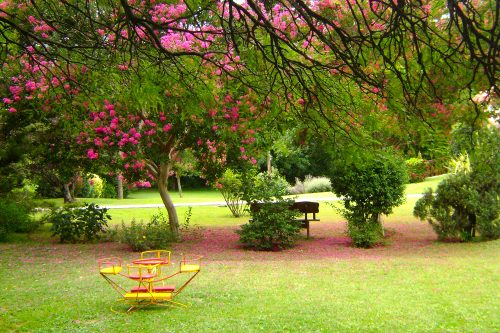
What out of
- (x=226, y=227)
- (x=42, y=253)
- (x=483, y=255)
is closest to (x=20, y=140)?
(x=42, y=253)

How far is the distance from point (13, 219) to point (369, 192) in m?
10.00

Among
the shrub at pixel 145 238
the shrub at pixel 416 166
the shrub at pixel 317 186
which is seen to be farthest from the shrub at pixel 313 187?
the shrub at pixel 145 238

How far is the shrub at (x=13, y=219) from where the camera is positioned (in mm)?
14828

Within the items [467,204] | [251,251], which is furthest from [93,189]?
[467,204]

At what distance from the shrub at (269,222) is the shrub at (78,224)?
406 cm

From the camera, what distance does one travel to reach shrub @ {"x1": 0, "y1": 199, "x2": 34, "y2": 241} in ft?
48.6

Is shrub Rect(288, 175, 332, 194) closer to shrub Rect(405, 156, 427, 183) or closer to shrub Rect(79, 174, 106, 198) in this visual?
shrub Rect(79, 174, 106, 198)

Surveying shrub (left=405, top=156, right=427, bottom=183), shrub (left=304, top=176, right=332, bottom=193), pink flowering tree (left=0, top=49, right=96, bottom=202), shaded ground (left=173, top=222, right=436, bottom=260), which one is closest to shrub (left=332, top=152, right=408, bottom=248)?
shaded ground (left=173, top=222, right=436, bottom=260)

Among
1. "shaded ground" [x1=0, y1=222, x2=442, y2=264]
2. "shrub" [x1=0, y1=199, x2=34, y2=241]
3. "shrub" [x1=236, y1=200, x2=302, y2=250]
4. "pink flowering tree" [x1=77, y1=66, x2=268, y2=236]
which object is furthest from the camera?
"shrub" [x1=0, y1=199, x2=34, y2=241]

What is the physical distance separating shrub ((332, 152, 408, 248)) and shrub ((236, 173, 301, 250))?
143 centimetres

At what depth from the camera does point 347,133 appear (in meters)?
4.65

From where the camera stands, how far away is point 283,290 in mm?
8492

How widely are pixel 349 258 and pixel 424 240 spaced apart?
3.19m

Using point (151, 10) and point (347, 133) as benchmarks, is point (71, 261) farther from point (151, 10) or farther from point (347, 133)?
point (347, 133)
